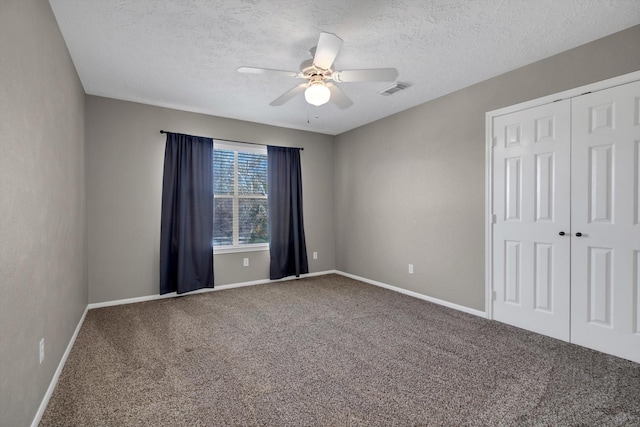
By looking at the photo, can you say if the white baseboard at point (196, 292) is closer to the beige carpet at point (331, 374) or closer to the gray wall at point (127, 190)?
the gray wall at point (127, 190)

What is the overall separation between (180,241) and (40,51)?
2718mm

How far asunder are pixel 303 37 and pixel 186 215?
2.92 meters

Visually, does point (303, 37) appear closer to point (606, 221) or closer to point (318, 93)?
point (318, 93)

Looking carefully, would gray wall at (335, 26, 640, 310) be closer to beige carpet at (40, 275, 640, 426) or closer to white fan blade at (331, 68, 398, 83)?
beige carpet at (40, 275, 640, 426)

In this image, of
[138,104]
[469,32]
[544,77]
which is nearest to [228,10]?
[469,32]

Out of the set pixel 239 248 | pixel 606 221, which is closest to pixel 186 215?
pixel 239 248

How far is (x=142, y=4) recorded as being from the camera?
2.18m

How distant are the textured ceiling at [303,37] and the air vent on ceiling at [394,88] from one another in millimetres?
74

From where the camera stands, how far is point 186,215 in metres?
4.39

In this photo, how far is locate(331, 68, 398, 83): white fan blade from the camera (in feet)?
7.80

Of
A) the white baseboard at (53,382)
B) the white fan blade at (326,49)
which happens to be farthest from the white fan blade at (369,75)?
the white baseboard at (53,382)

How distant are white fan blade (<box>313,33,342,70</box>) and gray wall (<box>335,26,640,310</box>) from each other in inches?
81.3

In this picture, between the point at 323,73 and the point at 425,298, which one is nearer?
the point at 323,73

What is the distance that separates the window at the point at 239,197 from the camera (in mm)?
4785
